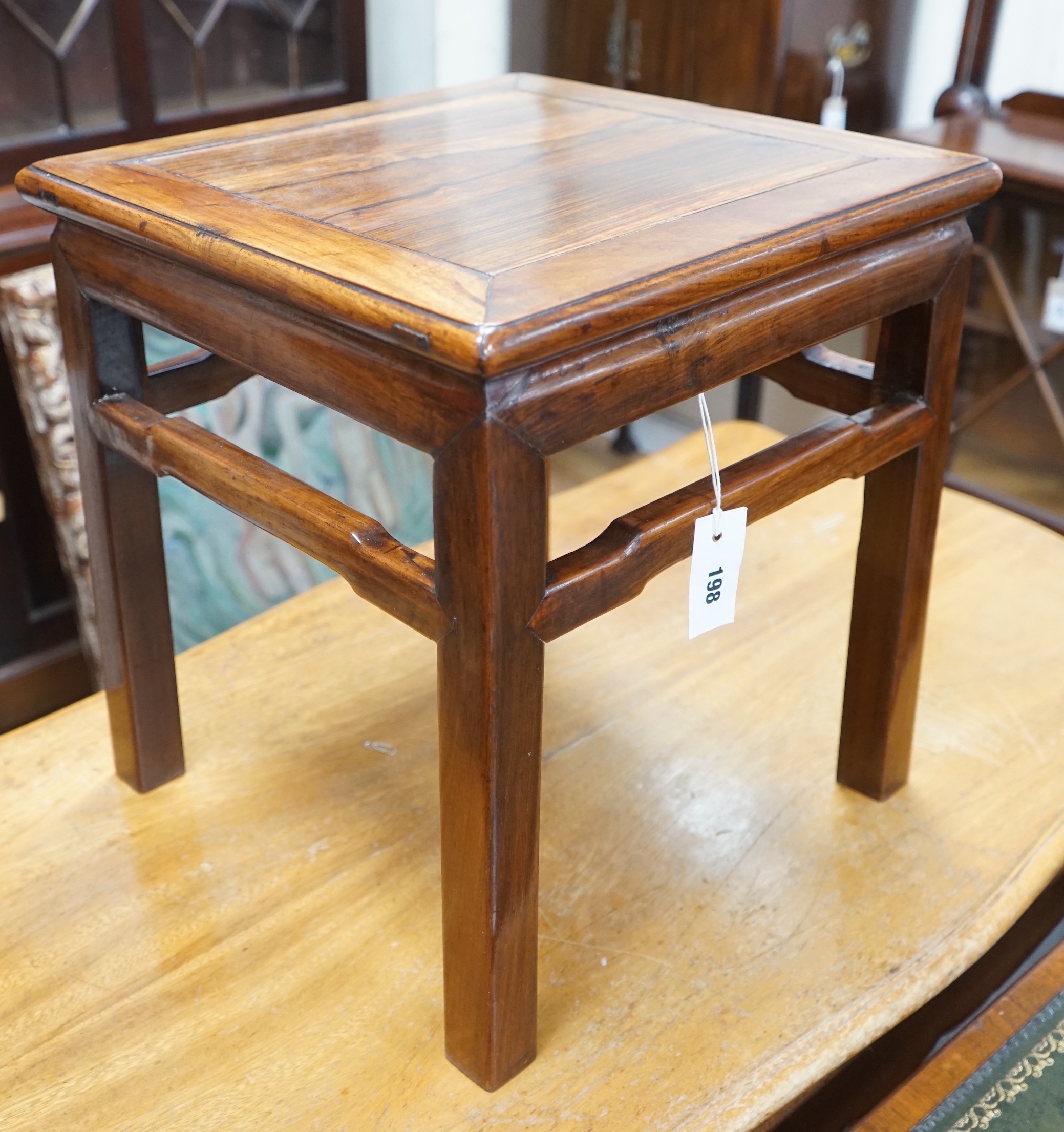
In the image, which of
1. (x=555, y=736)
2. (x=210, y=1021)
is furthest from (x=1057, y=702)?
(x=210, y=1021)

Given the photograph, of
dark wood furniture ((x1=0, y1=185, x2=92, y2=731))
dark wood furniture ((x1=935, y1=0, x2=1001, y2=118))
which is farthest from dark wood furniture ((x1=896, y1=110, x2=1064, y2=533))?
dark wood furniture ((x1=0, y1=185, x2=92, y2=731))

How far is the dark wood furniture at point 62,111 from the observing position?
4.92ft

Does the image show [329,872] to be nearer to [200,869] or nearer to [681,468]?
[200,869]

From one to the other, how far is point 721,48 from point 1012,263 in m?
0.52

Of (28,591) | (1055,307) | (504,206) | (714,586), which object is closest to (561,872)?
(714,586)

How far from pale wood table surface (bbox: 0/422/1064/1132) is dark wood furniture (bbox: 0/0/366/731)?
454mm

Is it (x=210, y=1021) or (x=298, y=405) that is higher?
(x=298, y=405)

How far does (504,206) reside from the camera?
29.0 inches

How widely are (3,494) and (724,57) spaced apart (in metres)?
1.17

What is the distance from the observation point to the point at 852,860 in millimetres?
969

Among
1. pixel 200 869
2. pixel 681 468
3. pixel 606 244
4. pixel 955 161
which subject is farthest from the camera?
pixel 681 468

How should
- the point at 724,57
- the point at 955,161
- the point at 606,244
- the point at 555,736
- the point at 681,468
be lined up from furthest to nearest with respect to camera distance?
the point at 724,57 → the point at 681,468 → the point at 555,736 → the point at 955,161 → the point at 606,244

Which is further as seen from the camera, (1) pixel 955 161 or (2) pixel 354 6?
(2) pixel 354 6

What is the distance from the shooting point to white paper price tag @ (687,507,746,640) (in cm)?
74
